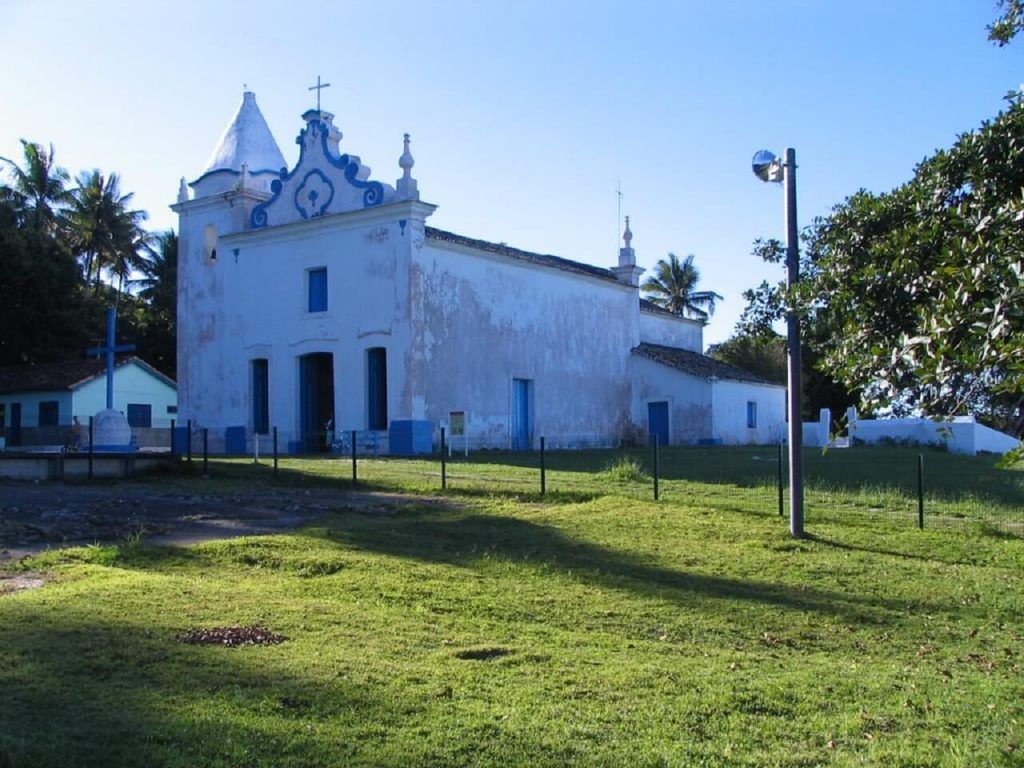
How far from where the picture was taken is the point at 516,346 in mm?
32812

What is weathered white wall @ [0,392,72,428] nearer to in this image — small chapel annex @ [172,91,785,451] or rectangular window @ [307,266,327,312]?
small chapel annex @ [172,91,785,451]

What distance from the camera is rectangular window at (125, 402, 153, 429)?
4397 cm

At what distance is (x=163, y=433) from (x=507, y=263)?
15626mm

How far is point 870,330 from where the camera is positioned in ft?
20.1

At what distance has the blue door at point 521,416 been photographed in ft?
107

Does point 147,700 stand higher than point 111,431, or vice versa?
point 111,431

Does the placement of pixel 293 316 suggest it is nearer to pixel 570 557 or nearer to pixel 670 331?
pixel 670 331

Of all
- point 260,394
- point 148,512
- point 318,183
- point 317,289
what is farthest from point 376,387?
point 148,512

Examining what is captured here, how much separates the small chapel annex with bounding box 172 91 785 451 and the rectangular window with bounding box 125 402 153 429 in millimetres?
10665

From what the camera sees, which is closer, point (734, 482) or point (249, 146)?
point (734, 482)

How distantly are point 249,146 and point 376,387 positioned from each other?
10031 mm

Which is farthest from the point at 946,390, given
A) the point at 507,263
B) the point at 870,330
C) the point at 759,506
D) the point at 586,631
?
the point at 507,263

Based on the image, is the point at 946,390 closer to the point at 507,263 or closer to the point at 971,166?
the point at 971,166

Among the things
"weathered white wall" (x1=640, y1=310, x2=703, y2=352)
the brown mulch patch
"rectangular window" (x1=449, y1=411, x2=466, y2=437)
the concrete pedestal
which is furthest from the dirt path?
"weathered white wall" (x1=640, y1=310, x2=703, y2=352)
